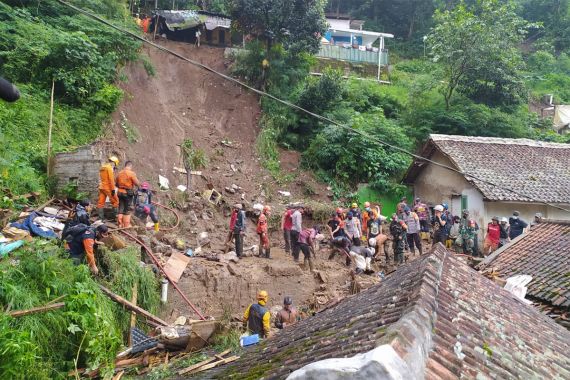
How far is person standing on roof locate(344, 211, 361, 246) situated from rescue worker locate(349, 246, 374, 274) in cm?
28

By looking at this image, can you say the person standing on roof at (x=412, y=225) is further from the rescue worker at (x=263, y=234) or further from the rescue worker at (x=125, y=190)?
the rescue worker at (x=125, y=190)

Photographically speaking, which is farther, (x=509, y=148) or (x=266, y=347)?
(x=509, y=148)

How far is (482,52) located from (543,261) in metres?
17.8

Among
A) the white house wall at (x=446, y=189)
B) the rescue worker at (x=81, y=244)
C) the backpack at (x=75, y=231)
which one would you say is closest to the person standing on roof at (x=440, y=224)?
the white house wall at (x=446, y=189)

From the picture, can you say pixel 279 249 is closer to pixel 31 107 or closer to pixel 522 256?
pixel 522 256

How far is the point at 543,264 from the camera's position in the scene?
10.4 meters

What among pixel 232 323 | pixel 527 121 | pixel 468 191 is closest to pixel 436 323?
pixel 232 323

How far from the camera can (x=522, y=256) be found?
11.1m

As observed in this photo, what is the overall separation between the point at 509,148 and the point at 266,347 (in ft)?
66.6

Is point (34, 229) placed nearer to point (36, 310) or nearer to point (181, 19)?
point (36, 310)

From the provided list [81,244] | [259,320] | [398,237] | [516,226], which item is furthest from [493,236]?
[81,244]

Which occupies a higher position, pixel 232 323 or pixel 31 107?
pixel 31 107

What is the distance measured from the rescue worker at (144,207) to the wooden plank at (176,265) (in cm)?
170

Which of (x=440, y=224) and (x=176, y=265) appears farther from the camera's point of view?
(x=440, y=224)
